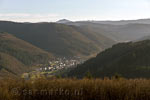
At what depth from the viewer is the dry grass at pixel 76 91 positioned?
6488mm

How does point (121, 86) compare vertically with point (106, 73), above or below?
above

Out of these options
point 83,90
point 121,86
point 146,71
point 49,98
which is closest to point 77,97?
point 83,90

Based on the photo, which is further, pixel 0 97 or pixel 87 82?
pixel 87 82

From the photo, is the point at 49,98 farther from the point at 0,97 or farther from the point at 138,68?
the point at 138,68

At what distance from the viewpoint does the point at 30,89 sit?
7238 millimetres

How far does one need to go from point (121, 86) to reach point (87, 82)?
54.1 inches

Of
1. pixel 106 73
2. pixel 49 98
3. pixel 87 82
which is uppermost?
pixel 87 82

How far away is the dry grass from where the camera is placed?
649 centimetres

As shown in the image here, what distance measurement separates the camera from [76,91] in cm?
689

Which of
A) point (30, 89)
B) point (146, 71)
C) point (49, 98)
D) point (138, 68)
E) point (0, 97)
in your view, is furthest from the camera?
point (138, 68)

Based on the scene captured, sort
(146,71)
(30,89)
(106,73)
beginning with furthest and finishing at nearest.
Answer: (106,73) < (146,71) < (30,89)

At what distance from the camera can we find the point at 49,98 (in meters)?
6.76

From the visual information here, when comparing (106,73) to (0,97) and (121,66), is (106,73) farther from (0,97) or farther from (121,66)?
(0,97)

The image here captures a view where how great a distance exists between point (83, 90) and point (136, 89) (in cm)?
194
